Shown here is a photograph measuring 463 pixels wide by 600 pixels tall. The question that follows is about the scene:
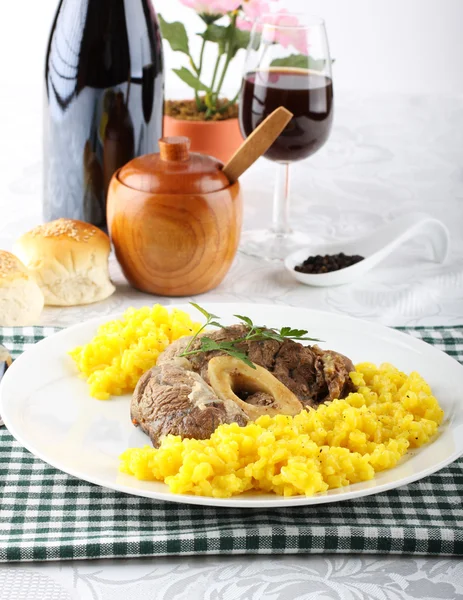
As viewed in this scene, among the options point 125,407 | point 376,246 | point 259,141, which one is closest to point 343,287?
Answer: point 376,246

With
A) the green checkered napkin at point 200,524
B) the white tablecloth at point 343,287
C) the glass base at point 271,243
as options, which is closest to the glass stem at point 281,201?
the glass base at point 271,243

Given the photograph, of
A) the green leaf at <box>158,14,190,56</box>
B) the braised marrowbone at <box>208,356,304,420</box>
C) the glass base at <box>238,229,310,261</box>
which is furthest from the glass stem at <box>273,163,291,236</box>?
the braised marrowbone at <box>208,356,304,420</box>

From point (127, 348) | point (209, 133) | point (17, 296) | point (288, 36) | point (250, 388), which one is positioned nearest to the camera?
point (250, 388)

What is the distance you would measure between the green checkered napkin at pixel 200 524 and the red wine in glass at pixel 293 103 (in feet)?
3.82

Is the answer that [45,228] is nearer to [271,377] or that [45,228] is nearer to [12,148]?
[271,377]

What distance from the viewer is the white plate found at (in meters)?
1.36

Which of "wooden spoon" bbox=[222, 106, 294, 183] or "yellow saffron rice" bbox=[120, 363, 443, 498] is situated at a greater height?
"wooden spoon" bbox=[222, 106, 294, 183]

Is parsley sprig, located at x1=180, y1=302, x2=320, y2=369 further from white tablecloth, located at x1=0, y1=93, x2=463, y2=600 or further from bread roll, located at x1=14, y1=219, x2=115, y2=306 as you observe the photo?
bread roll, located at x1=14, y1=219, x2=115, y2=306

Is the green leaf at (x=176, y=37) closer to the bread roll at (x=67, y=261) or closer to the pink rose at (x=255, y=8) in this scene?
the pink rose at (x=255, y=8)

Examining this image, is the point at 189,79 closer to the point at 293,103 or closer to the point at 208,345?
the point at 293,103

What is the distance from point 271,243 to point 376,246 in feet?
0.95

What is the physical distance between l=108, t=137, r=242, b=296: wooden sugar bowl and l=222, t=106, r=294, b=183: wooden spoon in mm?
32

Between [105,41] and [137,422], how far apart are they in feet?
3.93

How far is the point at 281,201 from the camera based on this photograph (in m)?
2.60
